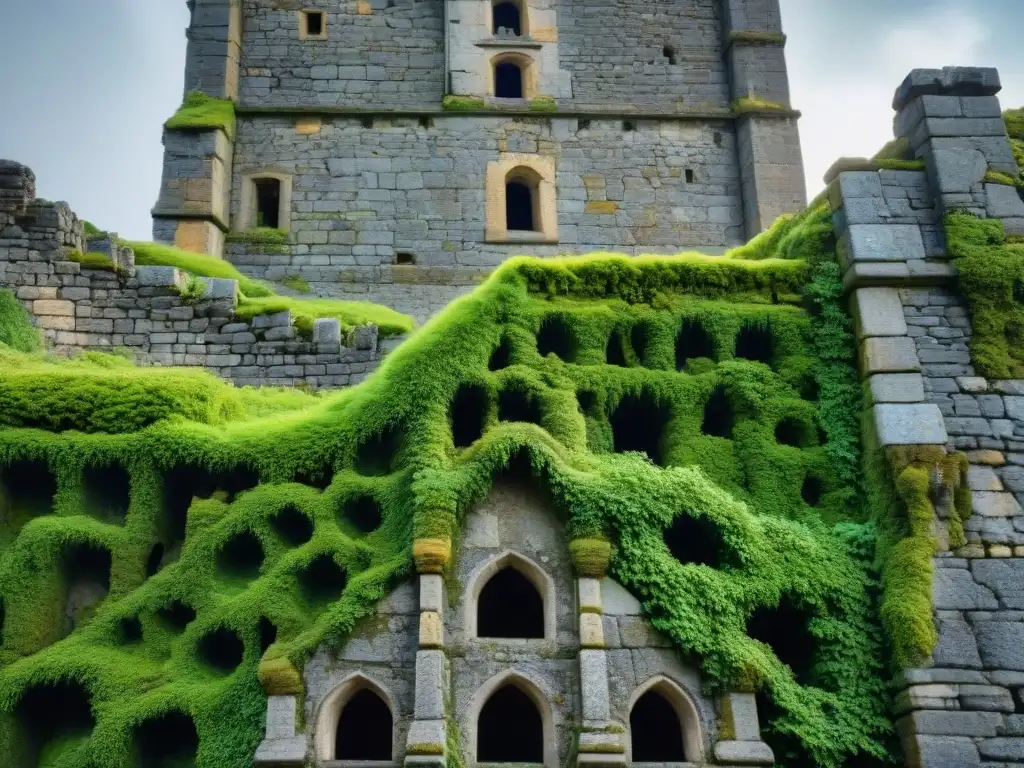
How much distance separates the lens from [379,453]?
11594 mm

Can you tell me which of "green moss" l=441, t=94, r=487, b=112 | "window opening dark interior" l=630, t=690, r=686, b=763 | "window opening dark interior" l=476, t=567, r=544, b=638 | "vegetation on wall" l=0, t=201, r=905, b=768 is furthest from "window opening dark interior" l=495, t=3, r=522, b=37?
"window opening dark interior" l=630, t=690, r=686, b=763

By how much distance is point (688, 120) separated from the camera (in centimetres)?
2164

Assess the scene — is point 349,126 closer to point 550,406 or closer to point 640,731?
point 550,406

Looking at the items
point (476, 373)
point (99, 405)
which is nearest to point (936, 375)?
point (476, 373)

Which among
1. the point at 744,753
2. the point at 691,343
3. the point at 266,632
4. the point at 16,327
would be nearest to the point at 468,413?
the point at 691,343

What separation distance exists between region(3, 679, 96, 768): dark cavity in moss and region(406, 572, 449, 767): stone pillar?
2871 millimetres

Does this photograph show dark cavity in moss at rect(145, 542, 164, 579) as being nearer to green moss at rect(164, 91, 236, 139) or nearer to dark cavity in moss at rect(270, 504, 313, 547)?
dark cavity in moss at rect(270, 504, 313, 547)

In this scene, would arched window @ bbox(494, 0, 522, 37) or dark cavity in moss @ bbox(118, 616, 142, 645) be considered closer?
dark cavity in moss @ bbox(118, 616, 142, 645)

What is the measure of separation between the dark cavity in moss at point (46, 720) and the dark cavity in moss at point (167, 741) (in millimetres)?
518

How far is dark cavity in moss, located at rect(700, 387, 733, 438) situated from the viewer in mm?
12367

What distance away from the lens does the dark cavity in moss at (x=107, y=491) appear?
11.3m

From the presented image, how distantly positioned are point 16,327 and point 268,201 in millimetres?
7249

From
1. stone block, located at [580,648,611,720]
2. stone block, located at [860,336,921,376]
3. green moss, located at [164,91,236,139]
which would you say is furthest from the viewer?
green moss, located at [164,91,236,139]

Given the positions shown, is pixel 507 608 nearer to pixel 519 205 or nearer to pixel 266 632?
pixel 266 632
